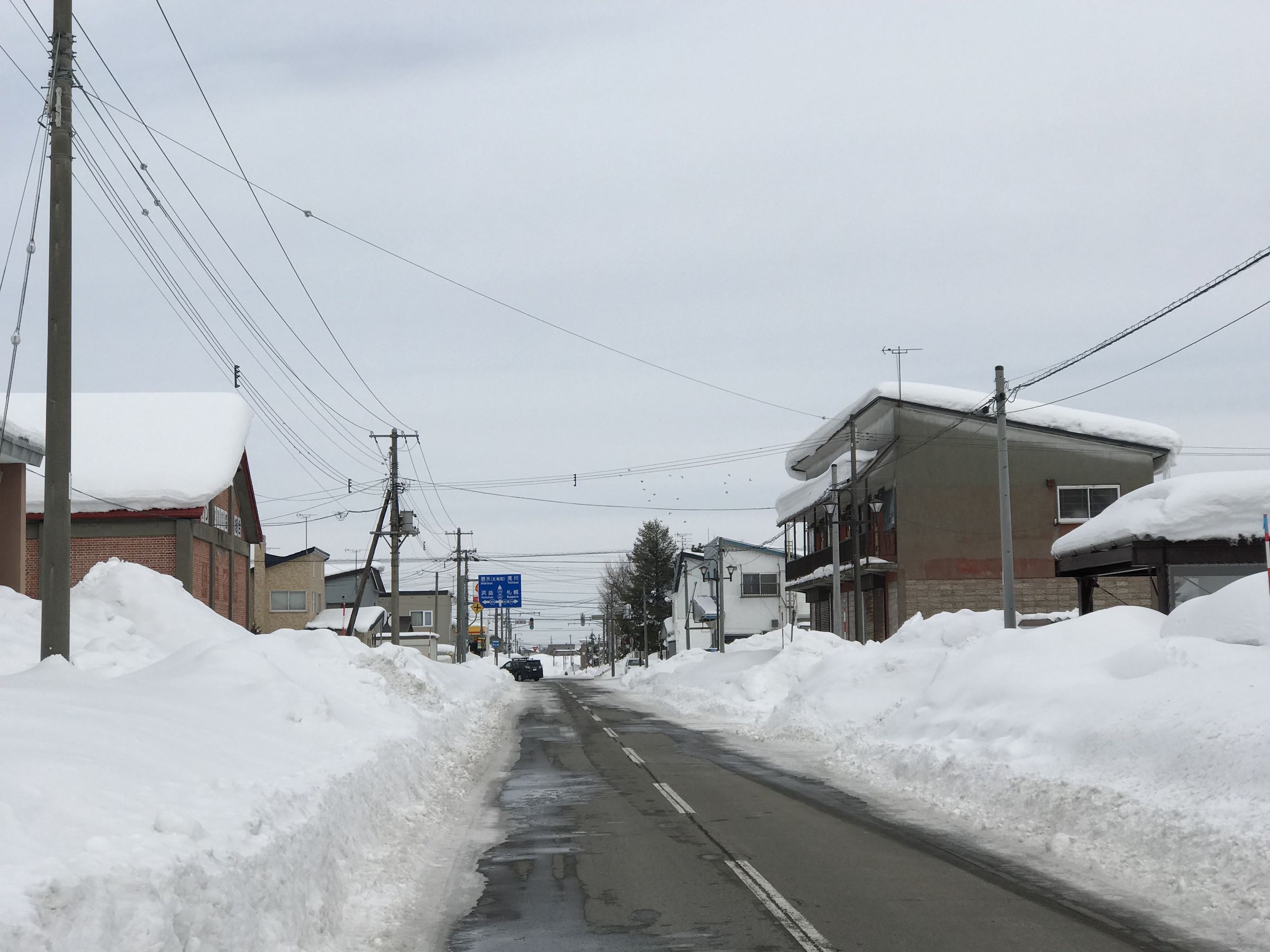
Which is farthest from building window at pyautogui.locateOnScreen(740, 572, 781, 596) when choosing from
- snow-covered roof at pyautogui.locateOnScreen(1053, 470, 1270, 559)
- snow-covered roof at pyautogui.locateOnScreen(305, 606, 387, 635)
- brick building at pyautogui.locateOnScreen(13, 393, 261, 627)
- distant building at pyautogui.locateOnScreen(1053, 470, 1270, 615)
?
snow-covered roof at pyautogui.locateOnScreen(1053, 470, 1270, 559)

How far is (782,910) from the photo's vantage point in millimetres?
8078

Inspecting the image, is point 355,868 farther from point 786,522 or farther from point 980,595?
point 786,522

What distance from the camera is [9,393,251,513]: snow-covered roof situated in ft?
112

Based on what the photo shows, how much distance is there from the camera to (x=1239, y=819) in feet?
28.9

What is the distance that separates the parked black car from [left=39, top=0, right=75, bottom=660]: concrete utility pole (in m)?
65.7

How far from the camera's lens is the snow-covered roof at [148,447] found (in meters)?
34.0

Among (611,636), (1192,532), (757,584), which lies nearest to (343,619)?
(757,584)

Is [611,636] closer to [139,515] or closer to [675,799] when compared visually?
[139,515]

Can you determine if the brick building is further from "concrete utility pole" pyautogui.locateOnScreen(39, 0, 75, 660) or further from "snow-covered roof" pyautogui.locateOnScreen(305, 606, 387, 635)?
"concrete utility pole" pyautogui.locateOnScreen(39, 0, 75, 660)

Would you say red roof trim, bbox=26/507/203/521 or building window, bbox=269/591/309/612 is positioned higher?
red roof trim, bbox=26/507/203/521

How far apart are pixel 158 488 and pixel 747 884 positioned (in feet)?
96.2

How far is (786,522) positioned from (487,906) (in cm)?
4917

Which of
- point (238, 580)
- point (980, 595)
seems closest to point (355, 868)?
point (238, 580)

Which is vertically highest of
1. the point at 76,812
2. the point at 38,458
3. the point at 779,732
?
the point at 38,458
